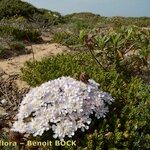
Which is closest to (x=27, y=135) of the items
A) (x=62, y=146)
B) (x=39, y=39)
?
(x=62, y=146)

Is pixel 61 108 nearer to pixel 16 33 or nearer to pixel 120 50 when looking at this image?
pixel 120 50

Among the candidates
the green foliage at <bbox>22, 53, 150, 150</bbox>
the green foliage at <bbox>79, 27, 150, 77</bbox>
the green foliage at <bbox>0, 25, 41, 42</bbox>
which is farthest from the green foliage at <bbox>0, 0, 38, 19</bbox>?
the green foliage at <bbox>22, 53, 150, 150</bbox>

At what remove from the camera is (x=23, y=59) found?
33.7 feet

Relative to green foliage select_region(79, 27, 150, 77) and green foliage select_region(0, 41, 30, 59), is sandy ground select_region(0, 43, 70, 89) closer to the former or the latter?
green foliage select_region(0, 41, 30, 59)

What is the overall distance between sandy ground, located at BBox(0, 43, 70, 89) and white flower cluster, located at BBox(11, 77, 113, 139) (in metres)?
2.84

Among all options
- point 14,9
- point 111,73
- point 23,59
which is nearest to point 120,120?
point 111,73

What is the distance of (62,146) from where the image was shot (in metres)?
5.22

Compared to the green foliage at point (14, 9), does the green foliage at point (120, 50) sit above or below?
below

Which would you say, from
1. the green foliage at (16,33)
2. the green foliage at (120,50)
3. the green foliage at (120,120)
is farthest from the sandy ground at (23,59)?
the green foliage at (120,50)

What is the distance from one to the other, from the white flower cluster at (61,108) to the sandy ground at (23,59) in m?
2.84

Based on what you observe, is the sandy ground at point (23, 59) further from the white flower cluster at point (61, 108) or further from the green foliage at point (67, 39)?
the white flower cluster at point (61, 108)

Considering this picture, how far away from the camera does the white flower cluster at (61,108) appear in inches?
200

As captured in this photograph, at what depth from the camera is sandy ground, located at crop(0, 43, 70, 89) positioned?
355 inches

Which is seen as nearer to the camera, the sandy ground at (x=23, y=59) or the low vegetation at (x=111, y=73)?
the low vegetation at (x=111, y=73)
